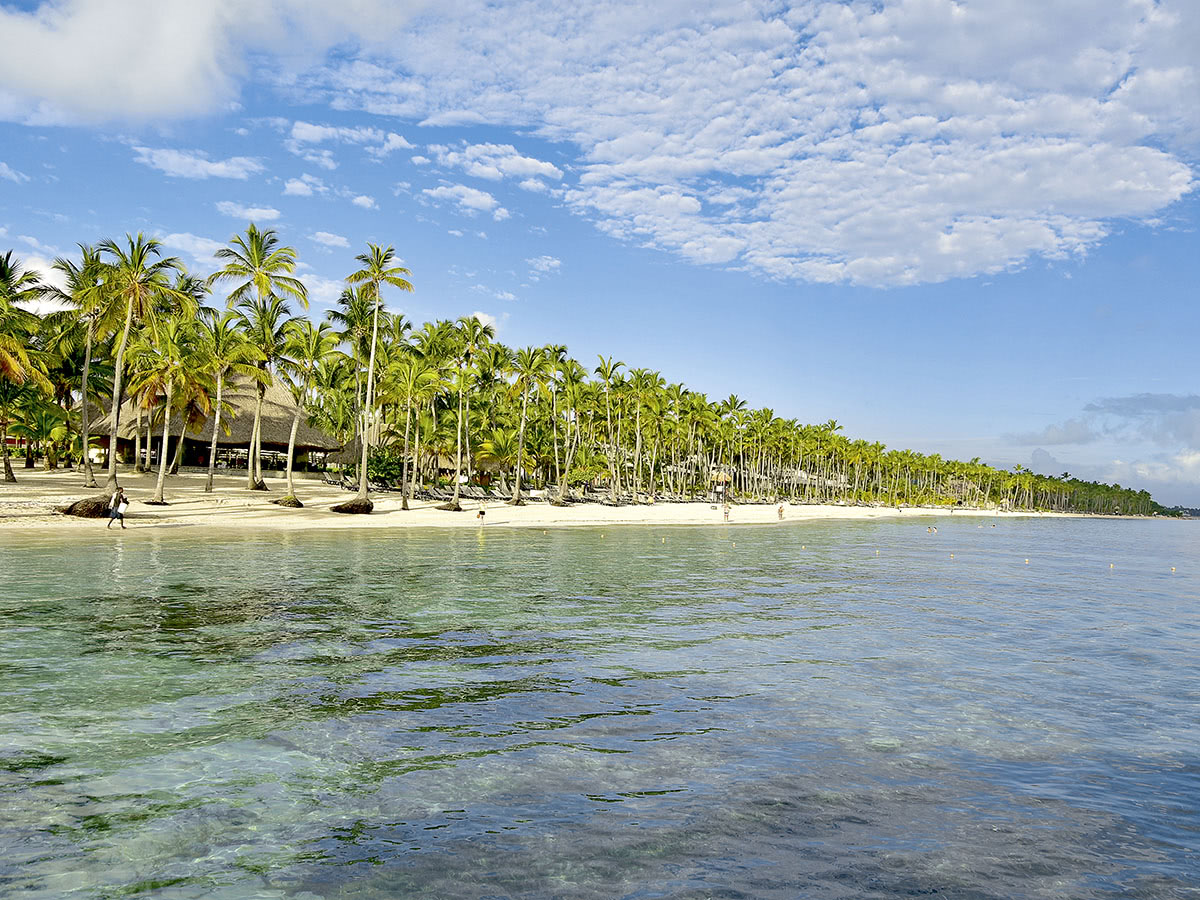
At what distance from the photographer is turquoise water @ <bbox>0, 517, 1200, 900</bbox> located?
6.18 m

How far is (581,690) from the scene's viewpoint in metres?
11.7

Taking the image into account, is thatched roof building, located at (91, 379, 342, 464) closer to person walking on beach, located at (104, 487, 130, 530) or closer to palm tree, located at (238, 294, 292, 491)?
palm tree, located at (238, 294, 292, 491)

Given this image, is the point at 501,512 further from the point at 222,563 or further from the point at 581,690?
the point at 581,690

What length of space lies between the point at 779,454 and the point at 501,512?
8875 centimetres

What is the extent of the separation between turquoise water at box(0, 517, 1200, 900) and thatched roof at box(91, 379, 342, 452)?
50.3m

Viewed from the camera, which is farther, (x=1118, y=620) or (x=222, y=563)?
(x=222, y=563)

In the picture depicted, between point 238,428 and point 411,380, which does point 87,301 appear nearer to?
point 411,380

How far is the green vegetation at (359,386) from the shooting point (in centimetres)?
4531

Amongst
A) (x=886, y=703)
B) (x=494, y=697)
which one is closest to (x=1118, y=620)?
(x=886, y=703)

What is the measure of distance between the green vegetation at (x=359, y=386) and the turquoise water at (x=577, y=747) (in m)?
29.4

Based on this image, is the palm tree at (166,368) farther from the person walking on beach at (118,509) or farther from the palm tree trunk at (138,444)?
the palm tree trunk at (138,444)

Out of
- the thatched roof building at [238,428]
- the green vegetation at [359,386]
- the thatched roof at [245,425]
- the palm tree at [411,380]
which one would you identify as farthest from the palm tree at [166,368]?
the palm tree at [411,380]

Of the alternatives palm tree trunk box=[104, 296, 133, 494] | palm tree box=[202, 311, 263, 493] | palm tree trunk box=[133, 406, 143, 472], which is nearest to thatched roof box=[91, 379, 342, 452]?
palm tree trunk box=[133, 406, 143, 472]

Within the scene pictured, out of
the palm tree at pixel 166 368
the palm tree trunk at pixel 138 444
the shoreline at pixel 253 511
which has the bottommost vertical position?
the shoreline at pixel 253 511
